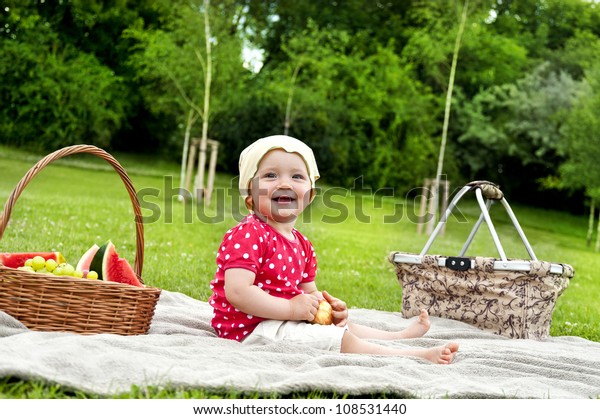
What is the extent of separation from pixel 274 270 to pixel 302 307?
22 centimetres

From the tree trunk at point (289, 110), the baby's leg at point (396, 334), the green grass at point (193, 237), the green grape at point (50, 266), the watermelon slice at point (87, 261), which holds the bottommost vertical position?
the green grass at point (193, 237)

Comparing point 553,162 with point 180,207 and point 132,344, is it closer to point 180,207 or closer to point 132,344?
point 180,207

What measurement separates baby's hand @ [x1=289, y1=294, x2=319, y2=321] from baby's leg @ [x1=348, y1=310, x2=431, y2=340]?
1.66 ft

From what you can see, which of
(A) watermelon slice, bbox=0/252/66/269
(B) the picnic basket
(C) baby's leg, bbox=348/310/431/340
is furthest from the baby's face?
(B) the picnic basket

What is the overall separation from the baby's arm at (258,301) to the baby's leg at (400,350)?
0.76ft

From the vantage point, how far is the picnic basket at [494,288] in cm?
442

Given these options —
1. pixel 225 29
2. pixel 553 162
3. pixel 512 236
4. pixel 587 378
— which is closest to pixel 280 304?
pixel 587 378

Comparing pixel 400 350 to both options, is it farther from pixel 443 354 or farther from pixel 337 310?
pixel 337 310

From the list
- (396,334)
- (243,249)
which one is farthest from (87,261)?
(396,334)

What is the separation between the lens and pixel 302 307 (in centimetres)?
326

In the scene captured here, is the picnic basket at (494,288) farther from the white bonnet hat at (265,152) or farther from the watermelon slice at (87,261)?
the watermelon slice at (87,261)

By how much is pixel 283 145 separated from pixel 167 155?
19.9 metres

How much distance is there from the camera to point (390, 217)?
57.7ft

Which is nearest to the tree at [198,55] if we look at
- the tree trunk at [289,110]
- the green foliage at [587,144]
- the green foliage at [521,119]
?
the tree trunk at [289,110]
